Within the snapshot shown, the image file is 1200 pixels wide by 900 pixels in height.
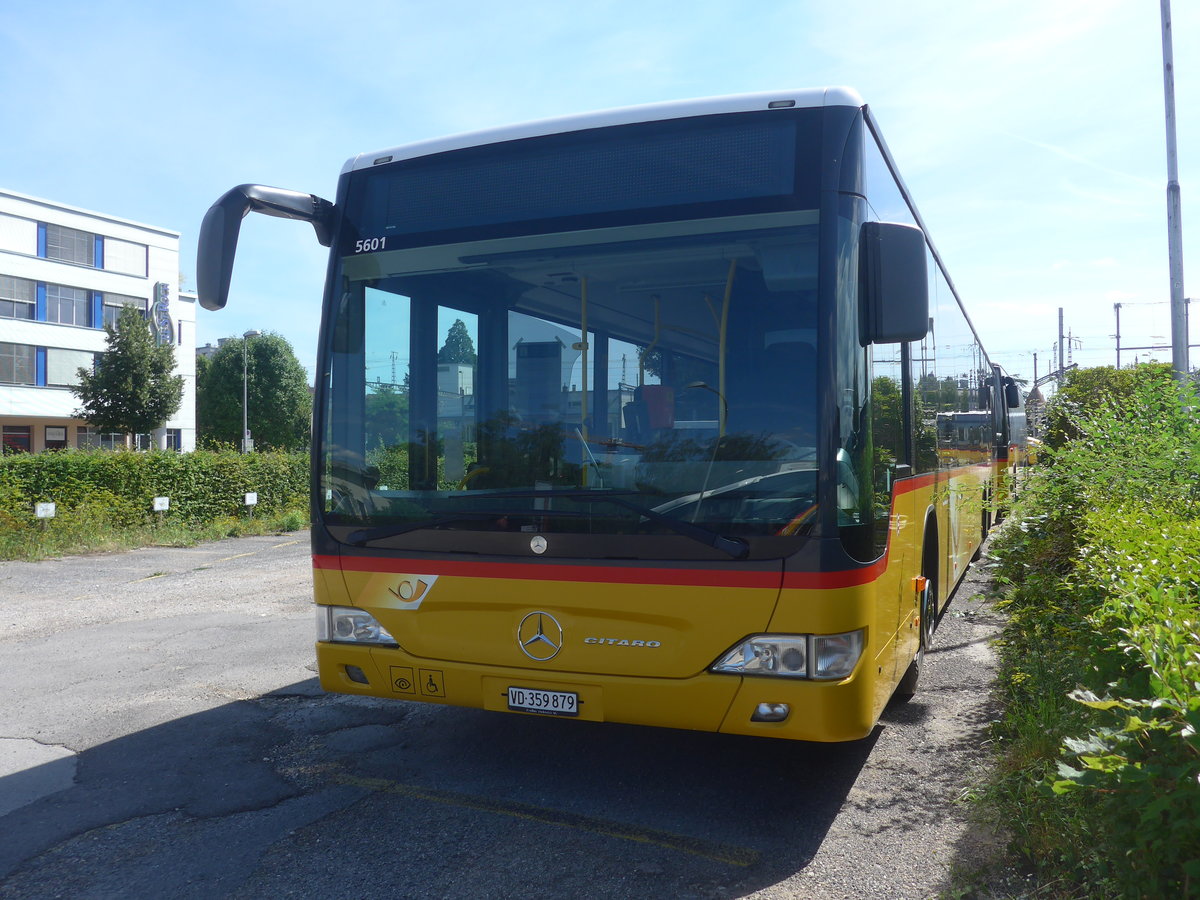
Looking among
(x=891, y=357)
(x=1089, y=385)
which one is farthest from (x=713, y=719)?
(x=1089, y=385)

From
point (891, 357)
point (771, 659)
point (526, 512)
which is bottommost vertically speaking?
point (771, 659)

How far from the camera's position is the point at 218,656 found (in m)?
7.66

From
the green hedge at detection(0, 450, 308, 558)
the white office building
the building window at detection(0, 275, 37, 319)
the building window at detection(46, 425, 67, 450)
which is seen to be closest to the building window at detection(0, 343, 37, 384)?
the white office building

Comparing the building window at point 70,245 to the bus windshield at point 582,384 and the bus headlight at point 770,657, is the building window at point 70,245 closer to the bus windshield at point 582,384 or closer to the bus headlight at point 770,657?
the bus windshield at point 582,384

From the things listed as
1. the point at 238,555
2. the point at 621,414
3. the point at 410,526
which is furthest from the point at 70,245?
the point at 621,414

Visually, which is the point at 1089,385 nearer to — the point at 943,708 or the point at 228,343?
the point at 943,708

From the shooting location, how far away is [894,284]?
4.08 m

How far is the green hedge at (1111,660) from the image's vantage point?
257cm

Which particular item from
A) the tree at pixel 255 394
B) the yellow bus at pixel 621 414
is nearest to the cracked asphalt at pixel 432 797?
the yellow bus at pixel 621 414

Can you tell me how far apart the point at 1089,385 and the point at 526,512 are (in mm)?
29745

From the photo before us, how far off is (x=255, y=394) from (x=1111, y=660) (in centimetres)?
6831

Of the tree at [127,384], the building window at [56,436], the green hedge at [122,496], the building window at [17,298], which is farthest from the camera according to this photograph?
the building window at [56,436]

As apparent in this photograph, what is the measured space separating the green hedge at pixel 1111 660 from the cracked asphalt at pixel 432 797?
390 millimetres

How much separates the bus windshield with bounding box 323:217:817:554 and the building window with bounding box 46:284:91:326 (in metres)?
52.5
